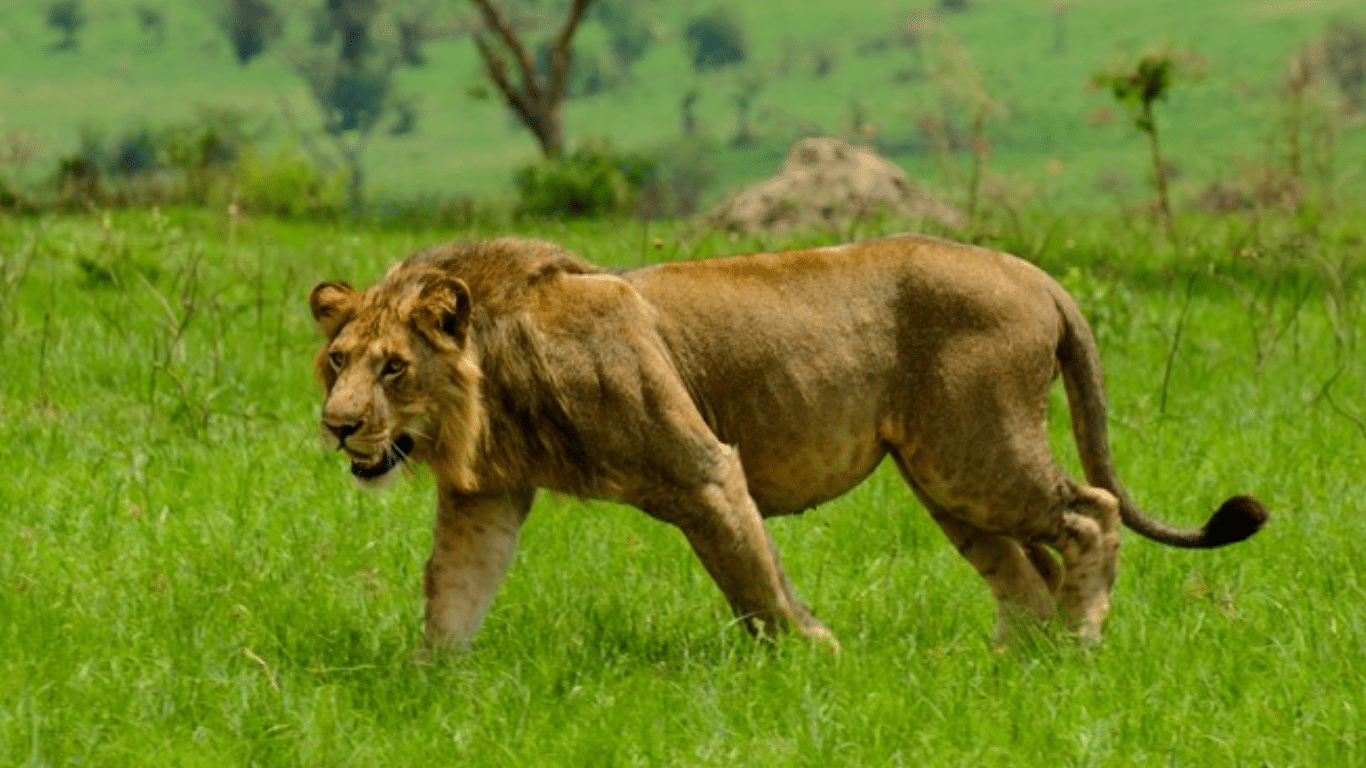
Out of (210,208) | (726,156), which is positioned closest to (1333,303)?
(210,208)

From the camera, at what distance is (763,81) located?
9800 centimetres

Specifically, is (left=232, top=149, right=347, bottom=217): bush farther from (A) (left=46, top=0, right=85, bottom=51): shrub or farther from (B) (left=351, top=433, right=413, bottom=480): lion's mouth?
(A) (left=46, top=0, right=85, bottom=51): shrub

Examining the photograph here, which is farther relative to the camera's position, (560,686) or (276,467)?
(276,467)

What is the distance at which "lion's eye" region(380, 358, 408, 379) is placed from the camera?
5000 mm

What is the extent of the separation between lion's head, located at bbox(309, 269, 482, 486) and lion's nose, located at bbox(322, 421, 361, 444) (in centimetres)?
3

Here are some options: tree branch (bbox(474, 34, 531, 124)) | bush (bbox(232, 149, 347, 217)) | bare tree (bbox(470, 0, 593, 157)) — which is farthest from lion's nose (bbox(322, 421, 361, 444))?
tree branch (bbox(474, 34, 531, 124))

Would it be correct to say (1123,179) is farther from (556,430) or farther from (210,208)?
(556,430)

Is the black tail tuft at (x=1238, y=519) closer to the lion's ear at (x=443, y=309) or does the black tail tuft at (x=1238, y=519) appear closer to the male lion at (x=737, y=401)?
the male lion at (x=737, y=401)

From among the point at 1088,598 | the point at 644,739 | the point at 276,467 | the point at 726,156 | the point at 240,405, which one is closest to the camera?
the point at 644,739

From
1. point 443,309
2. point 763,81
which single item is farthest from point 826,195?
point 763,81

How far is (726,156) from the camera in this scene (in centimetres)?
8769

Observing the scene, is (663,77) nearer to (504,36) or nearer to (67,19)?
(67,19)

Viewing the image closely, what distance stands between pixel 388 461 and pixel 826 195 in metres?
13.1

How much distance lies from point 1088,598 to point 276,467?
2963 millimetres
